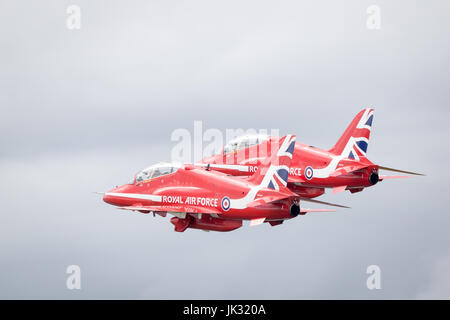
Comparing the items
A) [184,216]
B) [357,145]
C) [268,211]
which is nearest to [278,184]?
[268,211]

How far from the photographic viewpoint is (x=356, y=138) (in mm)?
85562

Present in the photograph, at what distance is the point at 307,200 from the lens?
8212cm

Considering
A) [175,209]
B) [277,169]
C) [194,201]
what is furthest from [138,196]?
[277,169]

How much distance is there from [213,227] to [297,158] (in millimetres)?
9728

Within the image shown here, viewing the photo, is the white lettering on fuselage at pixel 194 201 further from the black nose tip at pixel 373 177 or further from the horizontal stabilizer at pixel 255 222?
the black nose tip at pixel 373 177

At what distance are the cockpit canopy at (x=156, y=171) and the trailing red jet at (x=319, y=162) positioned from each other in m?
5.44

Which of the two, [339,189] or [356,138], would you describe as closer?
[339,189]

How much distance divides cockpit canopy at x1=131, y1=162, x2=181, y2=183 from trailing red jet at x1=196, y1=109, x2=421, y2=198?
214 inches

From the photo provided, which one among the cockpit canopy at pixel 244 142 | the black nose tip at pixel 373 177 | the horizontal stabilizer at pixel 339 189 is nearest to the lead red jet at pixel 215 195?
the horizontal stabilizer at pixel 339 189

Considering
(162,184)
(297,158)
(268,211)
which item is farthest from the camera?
(297,158)

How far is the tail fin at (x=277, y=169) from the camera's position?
74625mm

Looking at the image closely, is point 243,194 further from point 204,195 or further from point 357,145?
point 357,145

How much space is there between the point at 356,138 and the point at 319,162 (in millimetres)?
3591

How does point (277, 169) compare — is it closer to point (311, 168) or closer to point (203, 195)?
point (203, 195)
